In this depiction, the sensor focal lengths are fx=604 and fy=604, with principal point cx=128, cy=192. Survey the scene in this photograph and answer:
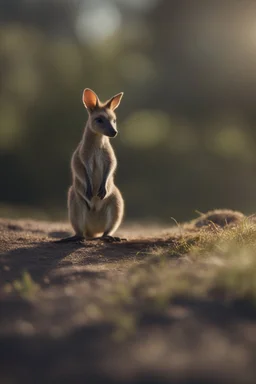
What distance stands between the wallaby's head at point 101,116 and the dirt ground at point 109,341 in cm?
266

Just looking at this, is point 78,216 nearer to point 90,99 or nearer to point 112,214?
point 112,214

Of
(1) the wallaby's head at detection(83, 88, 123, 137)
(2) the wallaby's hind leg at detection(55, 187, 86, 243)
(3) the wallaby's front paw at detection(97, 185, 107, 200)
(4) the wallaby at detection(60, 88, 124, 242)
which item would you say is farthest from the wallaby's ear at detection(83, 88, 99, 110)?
(2) the wallaby's hind leg at detection(55, 187, 86, 243)

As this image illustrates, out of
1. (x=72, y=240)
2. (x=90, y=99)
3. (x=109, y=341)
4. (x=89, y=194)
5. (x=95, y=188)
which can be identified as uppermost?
(x=90, y=99)

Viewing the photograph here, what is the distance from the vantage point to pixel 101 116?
280 inches

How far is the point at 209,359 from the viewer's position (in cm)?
288

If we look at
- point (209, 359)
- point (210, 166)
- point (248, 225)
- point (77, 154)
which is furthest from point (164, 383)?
point (210, 166)

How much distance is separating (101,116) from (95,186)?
827mm

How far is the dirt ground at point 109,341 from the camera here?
278 cm

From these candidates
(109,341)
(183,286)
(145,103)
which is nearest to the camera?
(109,341)

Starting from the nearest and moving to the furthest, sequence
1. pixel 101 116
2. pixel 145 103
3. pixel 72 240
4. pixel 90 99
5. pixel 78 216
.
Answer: pixel 72 240, pixel 78 216, pixel 101 116, pixel 90 99, pixel 145 103

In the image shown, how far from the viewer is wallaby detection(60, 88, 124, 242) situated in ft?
22.9

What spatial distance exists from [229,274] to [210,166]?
15.1 metres

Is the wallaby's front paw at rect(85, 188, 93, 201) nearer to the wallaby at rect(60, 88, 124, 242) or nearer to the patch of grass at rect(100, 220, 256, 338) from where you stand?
the wallaby at rect(60, 88, 124, 242)

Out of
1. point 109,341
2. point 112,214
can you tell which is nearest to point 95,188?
point 112,214
